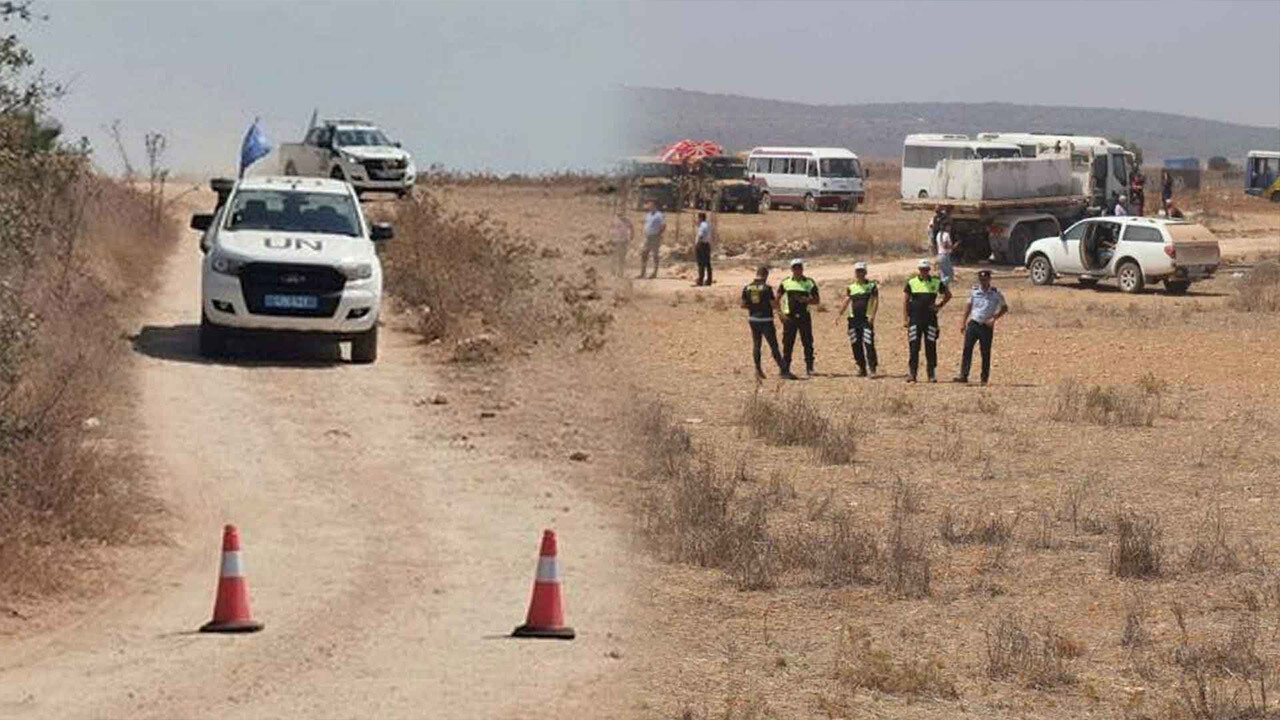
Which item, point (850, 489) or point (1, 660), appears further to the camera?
point (850, 489)

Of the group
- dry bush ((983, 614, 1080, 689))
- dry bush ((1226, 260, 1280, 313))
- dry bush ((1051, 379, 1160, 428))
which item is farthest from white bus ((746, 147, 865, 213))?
dry bush ((983, 614, 1080, 689))

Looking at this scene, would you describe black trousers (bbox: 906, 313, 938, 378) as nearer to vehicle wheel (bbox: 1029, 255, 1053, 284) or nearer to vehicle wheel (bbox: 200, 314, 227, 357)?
vehicle wheel (bbox: 200, 314, 227, 357)

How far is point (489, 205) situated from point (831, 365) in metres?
24.2

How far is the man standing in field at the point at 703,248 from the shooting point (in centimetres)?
4100

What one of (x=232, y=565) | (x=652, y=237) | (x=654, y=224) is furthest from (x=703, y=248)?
(x=232, y=565)

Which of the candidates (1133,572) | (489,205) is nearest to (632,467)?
(1133,572)

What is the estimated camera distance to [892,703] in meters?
11.3

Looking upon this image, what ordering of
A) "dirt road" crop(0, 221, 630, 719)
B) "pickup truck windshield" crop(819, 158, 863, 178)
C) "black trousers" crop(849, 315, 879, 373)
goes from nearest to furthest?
"dirt road" crop(0, 221, 630, 719) → "black trousers" crop(849, 315, 879, 373) → "pickup truck windshield" crop(819, 158, 863, 178)

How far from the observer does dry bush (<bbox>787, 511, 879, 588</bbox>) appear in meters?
14.4

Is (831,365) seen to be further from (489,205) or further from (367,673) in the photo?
(489,205)

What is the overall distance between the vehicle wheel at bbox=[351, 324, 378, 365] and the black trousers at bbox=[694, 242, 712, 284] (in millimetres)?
18978

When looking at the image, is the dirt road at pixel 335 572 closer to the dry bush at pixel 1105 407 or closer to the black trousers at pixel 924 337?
the dry bush at pixel 1105 407

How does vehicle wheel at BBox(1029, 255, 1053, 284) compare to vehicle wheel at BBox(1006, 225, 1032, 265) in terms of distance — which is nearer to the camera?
vehicle wheel at BBox(1029, 255, 1053, 284)

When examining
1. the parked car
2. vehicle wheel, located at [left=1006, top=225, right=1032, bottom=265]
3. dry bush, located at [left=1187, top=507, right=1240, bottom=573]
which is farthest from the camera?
vehicle wheel, located at [left=1006, top=225, right=1032, bottom=265]
